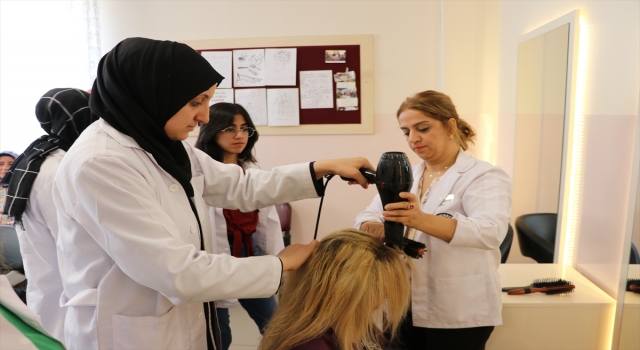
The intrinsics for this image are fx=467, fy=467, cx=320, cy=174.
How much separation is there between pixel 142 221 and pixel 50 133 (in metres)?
1.09

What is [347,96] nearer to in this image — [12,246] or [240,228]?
[240,228]

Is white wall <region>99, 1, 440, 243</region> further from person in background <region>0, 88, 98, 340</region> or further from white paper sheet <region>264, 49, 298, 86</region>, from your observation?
person in background <region>0, 88, 98, 340</region>

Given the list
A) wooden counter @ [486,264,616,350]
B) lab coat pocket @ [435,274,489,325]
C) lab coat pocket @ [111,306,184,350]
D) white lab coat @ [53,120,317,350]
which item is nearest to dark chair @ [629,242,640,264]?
wooden counter @ [486,264,616,350]

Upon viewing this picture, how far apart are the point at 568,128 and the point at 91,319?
2.18m

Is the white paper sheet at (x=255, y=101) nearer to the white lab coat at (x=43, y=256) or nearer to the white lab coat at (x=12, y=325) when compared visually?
the white lab coat at (x=43, y=256)

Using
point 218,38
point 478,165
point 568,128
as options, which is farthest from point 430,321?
point 218,38

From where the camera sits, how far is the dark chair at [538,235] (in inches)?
96.5

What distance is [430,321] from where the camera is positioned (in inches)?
62.4

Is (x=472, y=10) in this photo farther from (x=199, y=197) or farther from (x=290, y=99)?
(x=199, y=197)

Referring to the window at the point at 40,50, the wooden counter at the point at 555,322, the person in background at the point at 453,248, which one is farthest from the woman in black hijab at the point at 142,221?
the window at the point at 40,50

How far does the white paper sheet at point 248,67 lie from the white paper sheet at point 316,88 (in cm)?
33

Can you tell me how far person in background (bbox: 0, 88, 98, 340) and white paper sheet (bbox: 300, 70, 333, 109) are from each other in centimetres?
201

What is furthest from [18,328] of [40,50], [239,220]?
[40,50]

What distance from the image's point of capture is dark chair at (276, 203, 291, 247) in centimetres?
357
